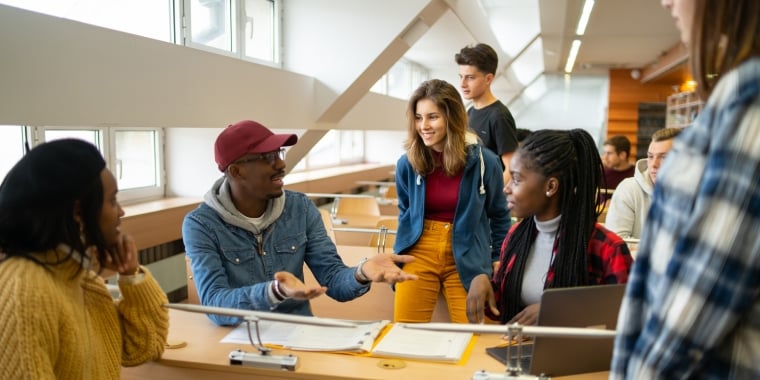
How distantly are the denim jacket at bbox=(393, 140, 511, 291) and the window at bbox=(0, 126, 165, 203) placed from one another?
5.69ft

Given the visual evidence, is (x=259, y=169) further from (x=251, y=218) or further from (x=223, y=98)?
(x=223, y=98)

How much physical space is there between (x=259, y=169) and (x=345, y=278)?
1.57 feet

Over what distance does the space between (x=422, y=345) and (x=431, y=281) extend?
854mm

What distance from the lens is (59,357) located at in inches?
59.3

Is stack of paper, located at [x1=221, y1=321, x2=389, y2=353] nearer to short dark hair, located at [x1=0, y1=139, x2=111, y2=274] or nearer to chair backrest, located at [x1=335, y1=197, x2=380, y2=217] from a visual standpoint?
short dark hair, located at [x1=0, y1=139, x2=111, y2=274]

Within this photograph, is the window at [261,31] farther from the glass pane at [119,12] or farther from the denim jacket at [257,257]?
the denim jacket at [257,257]

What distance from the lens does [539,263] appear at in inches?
82.7

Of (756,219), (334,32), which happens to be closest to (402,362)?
(756,219)

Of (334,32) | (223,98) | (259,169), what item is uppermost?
(334,32)

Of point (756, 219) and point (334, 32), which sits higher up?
point (334, 32)

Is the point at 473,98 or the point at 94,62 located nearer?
the point at 94,62

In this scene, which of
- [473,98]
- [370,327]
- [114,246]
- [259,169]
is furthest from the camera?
[473,98]

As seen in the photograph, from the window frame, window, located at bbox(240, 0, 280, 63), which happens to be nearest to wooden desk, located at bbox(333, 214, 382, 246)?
the window frame

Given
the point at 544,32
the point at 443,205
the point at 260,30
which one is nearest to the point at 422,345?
the point at 443,205
